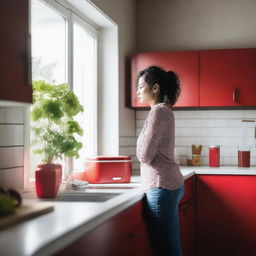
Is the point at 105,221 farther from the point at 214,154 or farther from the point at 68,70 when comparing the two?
the point at 214,154

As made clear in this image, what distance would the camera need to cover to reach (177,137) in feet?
14.9

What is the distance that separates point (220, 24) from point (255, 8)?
32cm

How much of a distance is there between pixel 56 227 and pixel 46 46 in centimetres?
167

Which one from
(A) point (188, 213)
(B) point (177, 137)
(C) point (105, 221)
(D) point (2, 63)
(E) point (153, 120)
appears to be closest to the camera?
(D) point (2, 63)

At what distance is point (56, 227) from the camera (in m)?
1.61

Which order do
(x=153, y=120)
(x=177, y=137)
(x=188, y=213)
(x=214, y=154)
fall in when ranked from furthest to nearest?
(x=177, y=137)
(x=214, y=154)
(x=188, y=213)
(x=153, y=120)

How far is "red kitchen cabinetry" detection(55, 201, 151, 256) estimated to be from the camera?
5.59 feet

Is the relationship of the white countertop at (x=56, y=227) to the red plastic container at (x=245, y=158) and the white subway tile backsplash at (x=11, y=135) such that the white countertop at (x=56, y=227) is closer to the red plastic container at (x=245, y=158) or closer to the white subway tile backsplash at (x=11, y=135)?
the white subway tile backsplash at (x=11, y=135)

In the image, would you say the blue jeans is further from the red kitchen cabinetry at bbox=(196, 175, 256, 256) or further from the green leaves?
the red kitchen cabinetry at bbox=(196, 175, 256, 256)

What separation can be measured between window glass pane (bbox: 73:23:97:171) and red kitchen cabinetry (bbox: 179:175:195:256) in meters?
0.77

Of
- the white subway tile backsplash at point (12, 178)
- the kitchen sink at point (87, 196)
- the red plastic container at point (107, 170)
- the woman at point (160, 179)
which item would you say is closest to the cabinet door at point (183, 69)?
the red plastic container at point (107, 170)

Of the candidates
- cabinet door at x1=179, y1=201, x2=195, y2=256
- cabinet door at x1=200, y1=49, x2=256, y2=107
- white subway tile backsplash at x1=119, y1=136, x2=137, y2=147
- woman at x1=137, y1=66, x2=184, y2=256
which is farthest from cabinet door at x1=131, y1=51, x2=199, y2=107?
woman at x1=137, y1=66, x2=184, y2=256

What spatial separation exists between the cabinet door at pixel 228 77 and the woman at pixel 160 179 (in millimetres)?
1526

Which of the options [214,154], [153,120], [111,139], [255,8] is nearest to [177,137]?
[214,154]
